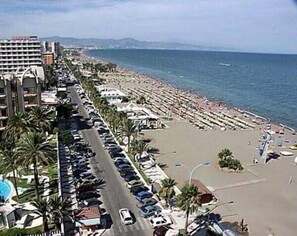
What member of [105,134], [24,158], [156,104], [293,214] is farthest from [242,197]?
[156,104]

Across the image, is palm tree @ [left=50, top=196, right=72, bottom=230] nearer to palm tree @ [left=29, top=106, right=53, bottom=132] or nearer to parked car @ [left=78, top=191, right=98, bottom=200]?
parked car @ [left=78, top=191, right=98, bottom=200]

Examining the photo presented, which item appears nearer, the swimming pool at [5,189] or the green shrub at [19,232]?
the green shrub at [19,232]

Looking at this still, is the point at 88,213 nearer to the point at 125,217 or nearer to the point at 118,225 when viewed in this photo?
the point at 118,225

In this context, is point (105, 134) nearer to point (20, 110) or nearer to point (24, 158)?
point (20, 110)

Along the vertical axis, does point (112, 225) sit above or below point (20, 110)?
below

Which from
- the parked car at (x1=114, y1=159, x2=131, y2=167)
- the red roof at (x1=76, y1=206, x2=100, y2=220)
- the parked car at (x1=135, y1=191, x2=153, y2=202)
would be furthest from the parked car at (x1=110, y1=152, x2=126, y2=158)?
the red roof at (x1=76, y1=206, x2=100, y2=220)

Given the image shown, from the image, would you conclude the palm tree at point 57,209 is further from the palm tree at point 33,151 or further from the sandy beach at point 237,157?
the sandy beach at point 237,157

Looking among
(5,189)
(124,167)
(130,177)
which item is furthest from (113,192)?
(5,189)

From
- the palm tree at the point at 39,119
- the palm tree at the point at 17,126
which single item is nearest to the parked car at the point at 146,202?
the palm tree at the point at 17,126
